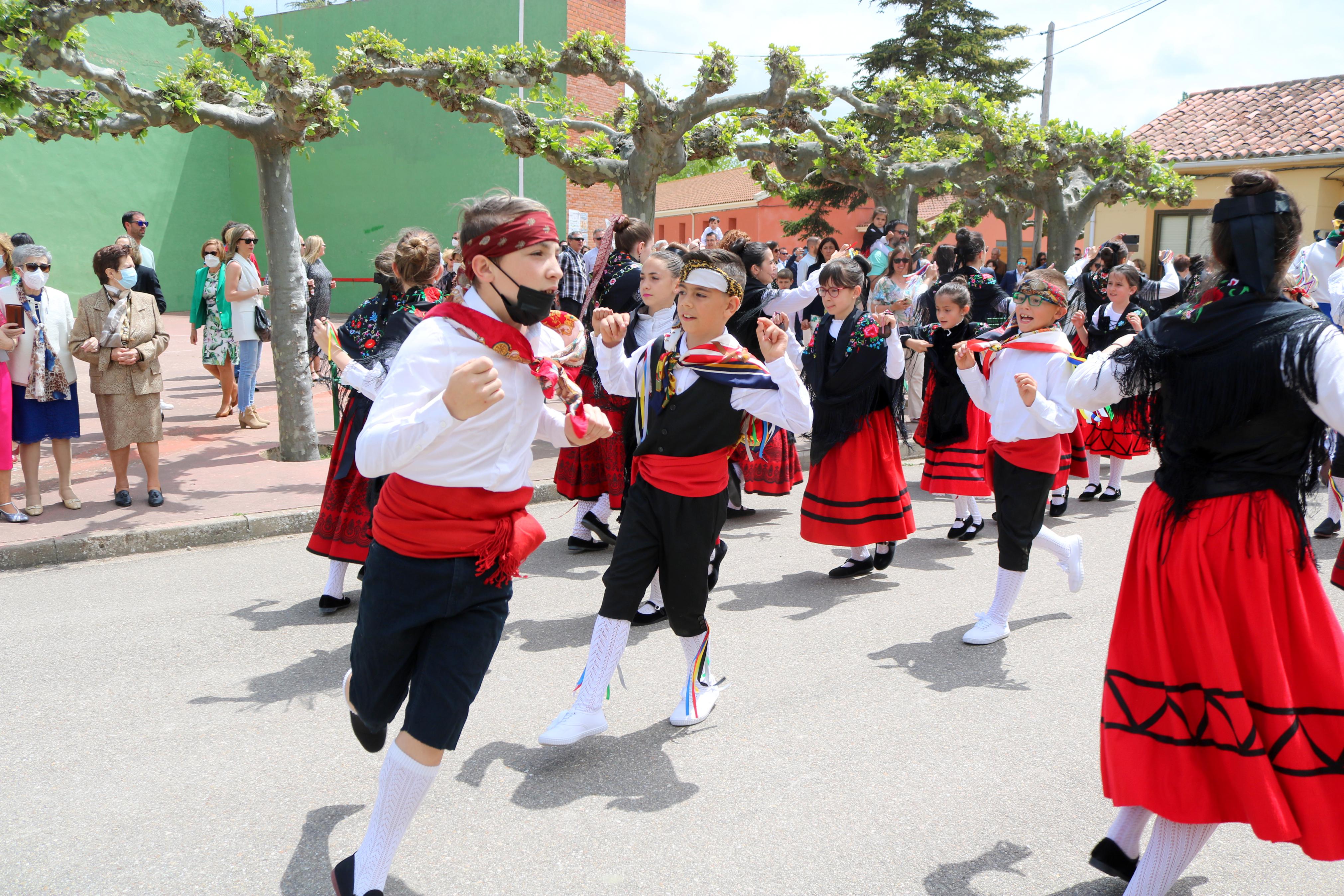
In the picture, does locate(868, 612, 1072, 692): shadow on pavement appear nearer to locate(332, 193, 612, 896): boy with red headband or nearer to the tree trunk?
locate(332, 193, 612, 896): boy with red headband

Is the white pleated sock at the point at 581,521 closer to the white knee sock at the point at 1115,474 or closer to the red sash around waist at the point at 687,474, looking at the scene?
the red sash around waist at the point at 687,474

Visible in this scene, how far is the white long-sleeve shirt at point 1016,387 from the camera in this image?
4.43 m

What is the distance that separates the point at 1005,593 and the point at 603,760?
216 cm

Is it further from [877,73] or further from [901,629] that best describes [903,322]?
[877,73]

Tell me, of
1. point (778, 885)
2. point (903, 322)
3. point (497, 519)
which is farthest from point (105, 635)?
point (903, 322)

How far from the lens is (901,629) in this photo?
16.1 ft

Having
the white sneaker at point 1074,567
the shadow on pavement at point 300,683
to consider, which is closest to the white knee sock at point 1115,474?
the white sneaker at point 1074,567

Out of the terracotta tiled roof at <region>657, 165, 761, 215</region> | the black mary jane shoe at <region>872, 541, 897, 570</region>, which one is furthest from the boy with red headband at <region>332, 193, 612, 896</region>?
the terracotta tiled roof at <region>657, 165, 761, 215</region>

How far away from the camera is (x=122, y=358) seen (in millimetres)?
6688

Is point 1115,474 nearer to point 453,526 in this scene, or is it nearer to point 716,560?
point 716,560

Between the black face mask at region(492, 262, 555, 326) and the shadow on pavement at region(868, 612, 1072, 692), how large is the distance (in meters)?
2.49

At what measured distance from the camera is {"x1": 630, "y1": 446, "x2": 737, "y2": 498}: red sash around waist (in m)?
3.59

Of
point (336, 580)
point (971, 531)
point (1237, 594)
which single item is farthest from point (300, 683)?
point (971, 531)

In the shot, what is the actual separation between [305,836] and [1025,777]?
7.58ft
